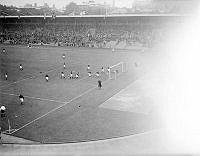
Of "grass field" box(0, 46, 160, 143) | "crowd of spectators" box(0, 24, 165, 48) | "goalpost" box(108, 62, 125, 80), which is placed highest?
"crowd of spectators" box(0, 24, 165, 48)

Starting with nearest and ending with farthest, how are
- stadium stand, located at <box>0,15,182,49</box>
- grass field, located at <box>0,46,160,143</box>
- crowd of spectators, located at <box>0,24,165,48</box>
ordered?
grass field, located at <box>0,46,160,143</box>
stadium stand, located at <box>0,15,182,49</box>
crowd of spectators, located at <box>0,24,165,48</box>

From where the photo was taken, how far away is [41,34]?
7169cm

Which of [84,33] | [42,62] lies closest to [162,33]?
[84,33]

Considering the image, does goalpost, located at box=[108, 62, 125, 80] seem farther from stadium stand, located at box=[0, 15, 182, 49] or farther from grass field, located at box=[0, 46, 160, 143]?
stadium stand, located at box=[0, 15, 182, 49]

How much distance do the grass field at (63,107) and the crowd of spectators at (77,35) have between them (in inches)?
908

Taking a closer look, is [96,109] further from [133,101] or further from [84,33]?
[84,33]

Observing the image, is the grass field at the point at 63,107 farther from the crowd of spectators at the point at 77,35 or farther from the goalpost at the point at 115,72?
the crowd of spectators at the point at 77,35

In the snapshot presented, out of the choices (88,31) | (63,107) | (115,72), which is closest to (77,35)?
(88,31)

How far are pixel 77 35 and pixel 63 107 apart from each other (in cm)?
4748

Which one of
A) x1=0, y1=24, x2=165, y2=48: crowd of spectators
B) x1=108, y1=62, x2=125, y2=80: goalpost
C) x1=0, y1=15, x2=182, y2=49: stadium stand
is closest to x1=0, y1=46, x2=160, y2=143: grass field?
x1=108, y1=62, x2=125, y2=80: goalpost

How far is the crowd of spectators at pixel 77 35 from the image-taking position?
60.2 meters

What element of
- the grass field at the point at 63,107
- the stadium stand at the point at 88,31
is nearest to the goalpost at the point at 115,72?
the grass field at the point at 63,107

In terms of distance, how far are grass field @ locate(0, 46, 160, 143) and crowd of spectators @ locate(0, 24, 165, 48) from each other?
908 inches

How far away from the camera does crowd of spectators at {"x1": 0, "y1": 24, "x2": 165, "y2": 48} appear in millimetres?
60219
